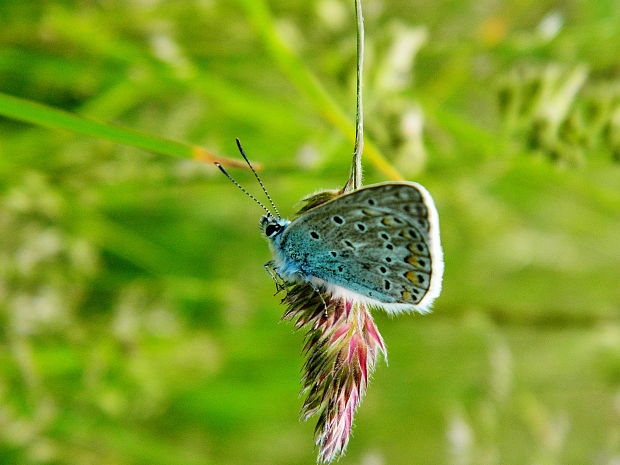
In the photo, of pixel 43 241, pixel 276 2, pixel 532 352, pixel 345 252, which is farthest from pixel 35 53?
pixel 532 352


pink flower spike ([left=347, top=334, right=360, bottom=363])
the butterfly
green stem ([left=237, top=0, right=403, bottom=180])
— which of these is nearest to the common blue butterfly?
the butterfly

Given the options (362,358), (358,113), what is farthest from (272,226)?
(358,113)

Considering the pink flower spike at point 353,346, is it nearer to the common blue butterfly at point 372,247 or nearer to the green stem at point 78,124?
the common blue butterfly at point 372,247

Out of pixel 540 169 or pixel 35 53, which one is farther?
pixel 35 53

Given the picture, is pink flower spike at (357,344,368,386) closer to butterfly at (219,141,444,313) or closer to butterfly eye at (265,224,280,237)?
butterfly at (219,141,444,313)

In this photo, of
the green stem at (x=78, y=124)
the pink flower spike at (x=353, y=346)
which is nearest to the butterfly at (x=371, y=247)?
the pink flower spike at (x=353, y=346)

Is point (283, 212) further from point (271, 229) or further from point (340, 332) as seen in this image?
point (340, 332)

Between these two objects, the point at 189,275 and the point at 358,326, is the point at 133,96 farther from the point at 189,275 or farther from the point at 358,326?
the point at 358,326

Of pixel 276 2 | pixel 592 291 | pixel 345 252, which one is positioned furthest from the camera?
Answer: pixel 592 291
